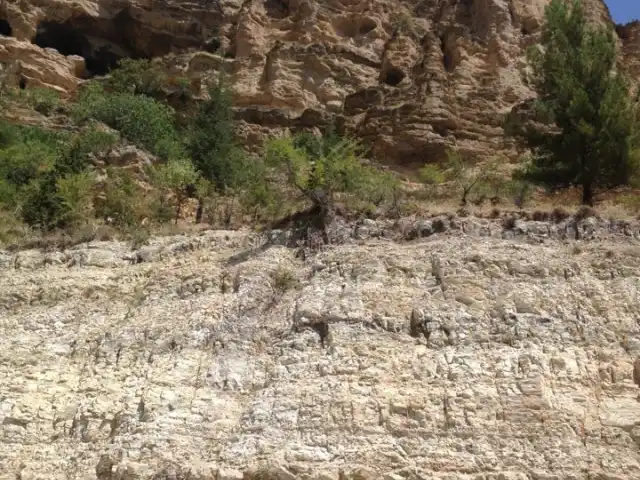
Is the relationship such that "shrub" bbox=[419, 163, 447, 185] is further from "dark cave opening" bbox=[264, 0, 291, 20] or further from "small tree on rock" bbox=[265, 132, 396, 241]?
"dark cave opening" bbox=[264, 0, 291, 20]

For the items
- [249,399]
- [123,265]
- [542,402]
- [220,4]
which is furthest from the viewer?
[220,4]

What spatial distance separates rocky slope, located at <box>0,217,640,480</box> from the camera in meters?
8.56

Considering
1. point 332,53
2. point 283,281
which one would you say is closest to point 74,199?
point 283,281

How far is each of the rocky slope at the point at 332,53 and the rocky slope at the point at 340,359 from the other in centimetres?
1208

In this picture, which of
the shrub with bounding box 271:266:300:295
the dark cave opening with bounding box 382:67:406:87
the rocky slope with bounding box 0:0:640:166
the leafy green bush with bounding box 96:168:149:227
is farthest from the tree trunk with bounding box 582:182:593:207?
the dark cave opening with bounding box 382:67:406:87

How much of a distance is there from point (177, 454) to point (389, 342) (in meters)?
2.89

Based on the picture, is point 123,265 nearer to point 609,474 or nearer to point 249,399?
point 249,399

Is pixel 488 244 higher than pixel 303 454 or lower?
higher

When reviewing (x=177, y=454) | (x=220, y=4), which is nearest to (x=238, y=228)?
(x=177, y=454)

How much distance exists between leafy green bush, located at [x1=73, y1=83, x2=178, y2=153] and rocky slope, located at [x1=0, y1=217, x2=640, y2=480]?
1016 cm

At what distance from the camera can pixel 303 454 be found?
8.50m

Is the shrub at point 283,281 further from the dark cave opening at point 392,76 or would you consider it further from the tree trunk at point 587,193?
the dark cave opening at point 392,76

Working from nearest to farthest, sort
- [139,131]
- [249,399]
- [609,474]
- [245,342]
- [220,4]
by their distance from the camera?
[609,474]
[249,399]
[245,342]
[139,131]
[220,4]

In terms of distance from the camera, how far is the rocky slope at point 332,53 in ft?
79.7
